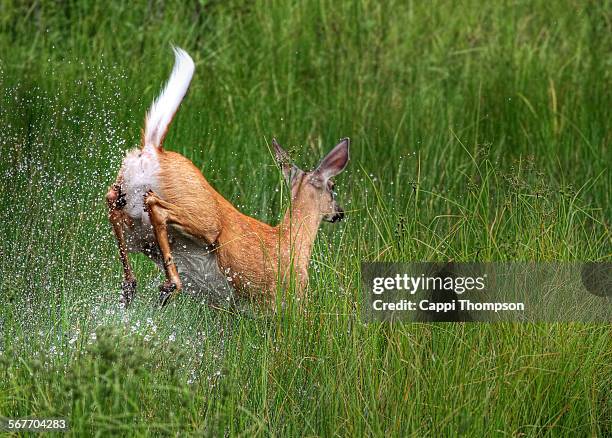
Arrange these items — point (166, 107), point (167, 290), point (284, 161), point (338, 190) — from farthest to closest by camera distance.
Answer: point (338, 190) → point (284, 161) → point (166, 107) → point (167, 290)

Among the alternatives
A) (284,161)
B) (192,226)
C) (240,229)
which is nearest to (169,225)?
(192,226)

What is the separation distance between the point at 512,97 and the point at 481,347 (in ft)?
11.0

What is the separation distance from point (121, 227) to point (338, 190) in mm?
1808

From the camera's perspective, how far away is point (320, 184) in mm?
5000

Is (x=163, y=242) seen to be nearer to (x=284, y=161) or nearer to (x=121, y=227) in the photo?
(x=121, y=227)

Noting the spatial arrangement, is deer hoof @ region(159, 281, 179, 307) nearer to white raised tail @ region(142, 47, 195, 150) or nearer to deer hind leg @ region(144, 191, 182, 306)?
deer hind leg @ region(144, 191, 182, 306)

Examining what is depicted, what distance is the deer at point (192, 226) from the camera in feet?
14.2

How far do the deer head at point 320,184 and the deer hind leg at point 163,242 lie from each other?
0.74 meters

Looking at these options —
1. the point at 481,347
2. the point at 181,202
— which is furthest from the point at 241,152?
the point at 481,347

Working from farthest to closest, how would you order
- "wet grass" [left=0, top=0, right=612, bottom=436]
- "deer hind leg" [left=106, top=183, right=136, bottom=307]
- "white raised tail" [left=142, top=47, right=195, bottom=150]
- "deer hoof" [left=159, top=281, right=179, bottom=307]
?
"white raised tail" [left=142, top=47, right=195, bottom=150] → "deer hind leg" [left=106, top=183, right=136, bottom=307] → "deer hoof" [left=159, top=281, right=179, bottom=307] → "wet grass" [left=0, top=0, right=612, bottom=436]

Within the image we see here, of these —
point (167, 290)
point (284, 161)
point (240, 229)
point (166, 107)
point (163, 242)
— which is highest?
point (166, 107)

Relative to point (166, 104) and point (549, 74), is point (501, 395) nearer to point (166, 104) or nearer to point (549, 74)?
point (166, 104)

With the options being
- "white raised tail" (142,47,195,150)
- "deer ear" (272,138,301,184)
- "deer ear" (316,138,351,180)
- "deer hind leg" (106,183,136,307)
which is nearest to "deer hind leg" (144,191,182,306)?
"deer hind leg" (106,183,136,307)

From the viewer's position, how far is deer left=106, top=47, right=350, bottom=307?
170 inches
